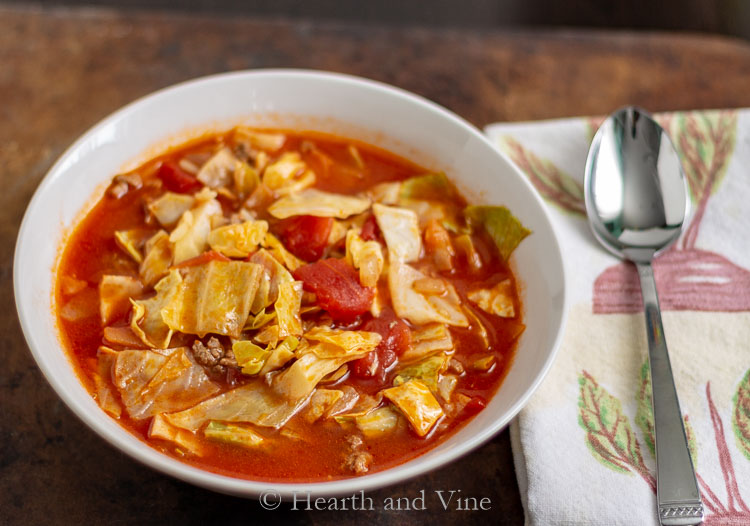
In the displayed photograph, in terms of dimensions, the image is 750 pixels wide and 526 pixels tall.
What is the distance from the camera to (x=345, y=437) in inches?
103

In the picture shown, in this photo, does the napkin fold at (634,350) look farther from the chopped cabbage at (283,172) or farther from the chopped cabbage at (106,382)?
the chopped cabbage at (106,382)

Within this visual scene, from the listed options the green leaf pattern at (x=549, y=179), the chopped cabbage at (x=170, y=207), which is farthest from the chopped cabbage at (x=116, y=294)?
the green leaf pattern at (x=549, y=179)

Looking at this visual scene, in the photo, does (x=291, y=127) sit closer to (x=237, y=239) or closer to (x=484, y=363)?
(x=237, y=239)

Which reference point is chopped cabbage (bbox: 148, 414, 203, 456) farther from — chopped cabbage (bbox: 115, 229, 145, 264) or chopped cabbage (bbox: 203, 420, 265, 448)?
chopped cabbage (bbox: 115, 229, 145, 264)

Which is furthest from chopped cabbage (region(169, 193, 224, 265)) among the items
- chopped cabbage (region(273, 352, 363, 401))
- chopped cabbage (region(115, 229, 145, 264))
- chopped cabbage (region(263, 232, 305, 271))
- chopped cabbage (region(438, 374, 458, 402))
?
chopped cabbage (region(438, 374, 458, 402))

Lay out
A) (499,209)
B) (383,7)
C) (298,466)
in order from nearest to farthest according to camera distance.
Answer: (298,466) → (499,209) → (383,7)

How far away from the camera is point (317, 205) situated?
3303mm

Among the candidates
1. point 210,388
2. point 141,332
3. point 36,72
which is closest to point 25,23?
point 36,72

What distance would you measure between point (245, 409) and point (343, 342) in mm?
432

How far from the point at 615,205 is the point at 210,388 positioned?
2.04m

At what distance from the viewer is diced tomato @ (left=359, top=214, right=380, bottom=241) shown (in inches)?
129

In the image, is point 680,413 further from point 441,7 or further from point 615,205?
point 441,7

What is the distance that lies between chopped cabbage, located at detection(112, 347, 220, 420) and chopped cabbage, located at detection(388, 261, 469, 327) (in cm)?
82

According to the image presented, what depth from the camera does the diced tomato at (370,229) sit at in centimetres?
327
